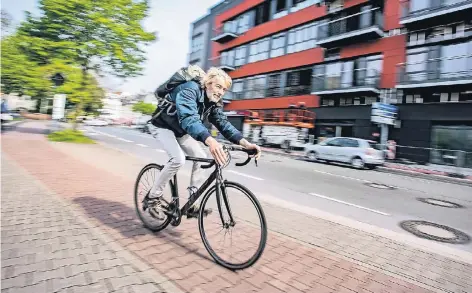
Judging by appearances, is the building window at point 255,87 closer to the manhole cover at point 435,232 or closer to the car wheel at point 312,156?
the car wheel at point 312,156

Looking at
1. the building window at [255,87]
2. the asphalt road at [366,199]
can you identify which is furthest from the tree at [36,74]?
the building window at [255,87]

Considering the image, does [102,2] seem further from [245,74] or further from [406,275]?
[245,74]

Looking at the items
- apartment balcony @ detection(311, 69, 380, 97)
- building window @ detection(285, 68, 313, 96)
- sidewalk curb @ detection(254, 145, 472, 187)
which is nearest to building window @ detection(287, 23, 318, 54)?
building window @ detection(285, 68, 313, 96)

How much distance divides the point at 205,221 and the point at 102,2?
13958 mm

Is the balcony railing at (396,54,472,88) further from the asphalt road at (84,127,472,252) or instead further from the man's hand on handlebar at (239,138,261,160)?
the man's hand on handlebar at (239,138,261,160)

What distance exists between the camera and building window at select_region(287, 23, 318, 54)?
26.0m

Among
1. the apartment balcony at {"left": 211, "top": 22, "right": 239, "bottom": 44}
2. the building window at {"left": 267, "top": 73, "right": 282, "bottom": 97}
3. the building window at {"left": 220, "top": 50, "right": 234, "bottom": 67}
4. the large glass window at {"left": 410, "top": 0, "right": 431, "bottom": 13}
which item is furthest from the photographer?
the building window at {"left": 220, "top": 50, "right": 234, "bottom": 67}

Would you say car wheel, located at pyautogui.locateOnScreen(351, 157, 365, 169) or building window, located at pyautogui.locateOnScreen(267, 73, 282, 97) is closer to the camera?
car wheel, located at pyautogui.locateOnScreen(351, 157, 365, 169)

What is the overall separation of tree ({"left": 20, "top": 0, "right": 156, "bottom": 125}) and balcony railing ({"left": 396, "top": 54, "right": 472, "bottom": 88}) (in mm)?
15122

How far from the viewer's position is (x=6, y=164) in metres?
6.86

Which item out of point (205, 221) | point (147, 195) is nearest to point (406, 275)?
point (205, 221)

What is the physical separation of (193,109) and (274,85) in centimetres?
2786

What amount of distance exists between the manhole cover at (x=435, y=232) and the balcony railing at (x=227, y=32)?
3369 centimetres

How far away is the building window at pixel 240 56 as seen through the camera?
34281 mm
